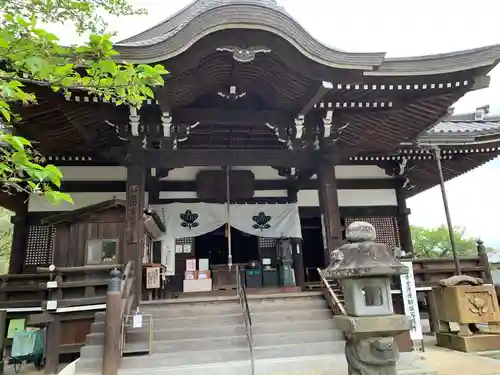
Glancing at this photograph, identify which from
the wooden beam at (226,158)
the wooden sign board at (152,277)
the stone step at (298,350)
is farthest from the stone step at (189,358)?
the wooden beam at (226,158)

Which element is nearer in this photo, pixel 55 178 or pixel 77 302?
pixel 55 178

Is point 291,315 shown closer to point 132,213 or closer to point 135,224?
point 135,224

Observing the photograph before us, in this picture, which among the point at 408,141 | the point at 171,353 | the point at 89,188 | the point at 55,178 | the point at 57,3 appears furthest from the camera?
the point at 89,188

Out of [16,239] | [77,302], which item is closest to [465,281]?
[77,302]

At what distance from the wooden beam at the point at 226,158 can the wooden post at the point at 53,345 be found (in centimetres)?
326

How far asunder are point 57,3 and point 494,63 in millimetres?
6346

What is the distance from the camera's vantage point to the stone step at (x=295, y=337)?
18.3 ft

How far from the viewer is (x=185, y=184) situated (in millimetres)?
9594

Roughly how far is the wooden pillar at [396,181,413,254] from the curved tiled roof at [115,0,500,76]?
15.2 ft

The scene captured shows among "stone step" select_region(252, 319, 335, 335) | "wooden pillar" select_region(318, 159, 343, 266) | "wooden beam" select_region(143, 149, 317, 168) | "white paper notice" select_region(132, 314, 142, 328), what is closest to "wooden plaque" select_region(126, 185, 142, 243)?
"wooden beam" select_region(143, 149, 317, 168)

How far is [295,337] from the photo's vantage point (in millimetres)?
5645

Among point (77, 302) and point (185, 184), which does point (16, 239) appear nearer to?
point (77, 302)

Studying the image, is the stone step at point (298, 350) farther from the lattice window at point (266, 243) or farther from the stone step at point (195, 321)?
the lattice window at point (266, 243)

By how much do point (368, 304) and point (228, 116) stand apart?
169 inches
